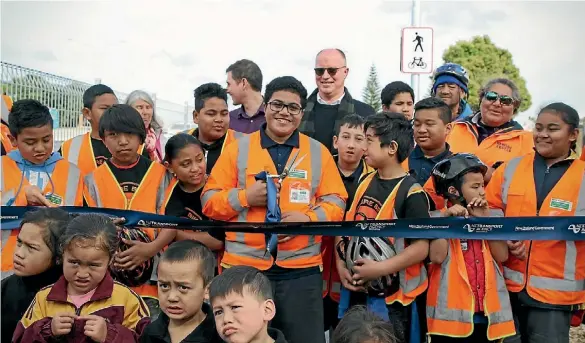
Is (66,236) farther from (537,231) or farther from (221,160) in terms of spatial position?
(537,231)

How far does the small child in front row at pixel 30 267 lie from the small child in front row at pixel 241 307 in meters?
1.23

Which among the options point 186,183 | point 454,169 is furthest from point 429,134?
point 186,183

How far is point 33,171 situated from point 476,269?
3.23 metres

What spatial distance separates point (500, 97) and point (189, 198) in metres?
2.75

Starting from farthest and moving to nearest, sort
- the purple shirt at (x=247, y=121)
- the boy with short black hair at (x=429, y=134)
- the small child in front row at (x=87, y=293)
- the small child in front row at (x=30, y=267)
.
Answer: the purple shirt at (x=247, y=121), the boy with short black hair at (x=429, y=134), the small child in front row at (x=30, y=267), the small child in front row at (x=87, y=293)

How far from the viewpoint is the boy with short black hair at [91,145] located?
5586 mm

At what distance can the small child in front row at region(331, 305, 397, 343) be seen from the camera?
304 cm

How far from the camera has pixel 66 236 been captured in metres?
3.60

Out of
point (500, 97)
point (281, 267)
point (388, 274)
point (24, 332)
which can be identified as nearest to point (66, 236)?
point (24, 332)

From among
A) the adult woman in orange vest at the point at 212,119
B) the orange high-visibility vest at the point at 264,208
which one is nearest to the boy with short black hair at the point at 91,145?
the adult woman in orange vest at the point at 212,119

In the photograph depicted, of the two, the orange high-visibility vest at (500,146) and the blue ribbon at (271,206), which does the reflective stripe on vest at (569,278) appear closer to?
the orange high-visibility vest at (500,146)

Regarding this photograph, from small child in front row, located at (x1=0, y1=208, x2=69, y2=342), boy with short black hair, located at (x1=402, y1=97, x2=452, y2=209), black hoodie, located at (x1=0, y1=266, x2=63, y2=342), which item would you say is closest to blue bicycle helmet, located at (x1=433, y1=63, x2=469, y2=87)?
boy with short black hair, located at (x1=402, y1=97, x2=452, y2=209)

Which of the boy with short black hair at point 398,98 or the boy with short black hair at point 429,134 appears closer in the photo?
the boy with short black hair at point 429,134

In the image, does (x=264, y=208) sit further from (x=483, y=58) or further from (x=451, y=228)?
(x=483, y=58)
